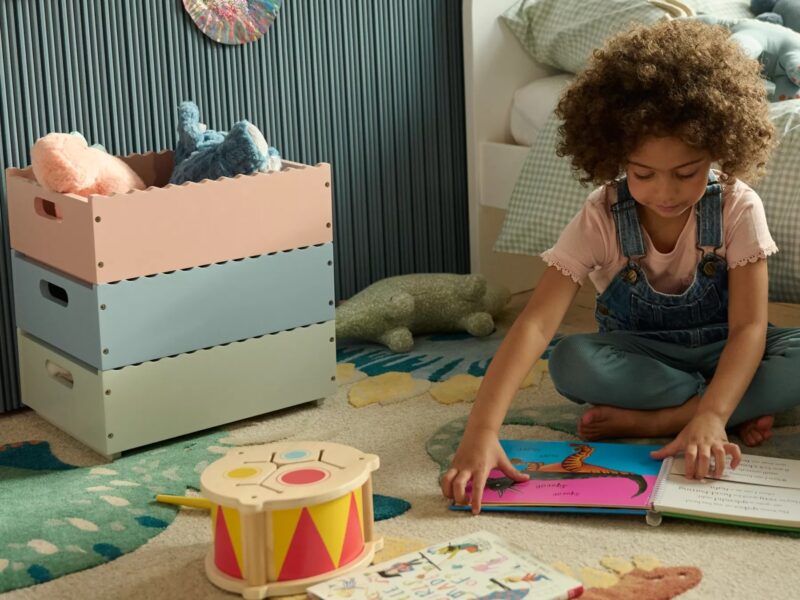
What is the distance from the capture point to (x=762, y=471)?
1.39m

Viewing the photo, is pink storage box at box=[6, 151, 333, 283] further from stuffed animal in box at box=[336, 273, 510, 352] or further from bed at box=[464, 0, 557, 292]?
bed at box=[464, 0, 557, 292]

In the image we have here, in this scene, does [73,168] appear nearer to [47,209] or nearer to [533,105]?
[47,209]

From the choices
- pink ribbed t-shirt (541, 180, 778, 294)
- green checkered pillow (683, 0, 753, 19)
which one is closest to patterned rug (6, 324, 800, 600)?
pink ribbed t-shirt (541, 180, 778, 294)

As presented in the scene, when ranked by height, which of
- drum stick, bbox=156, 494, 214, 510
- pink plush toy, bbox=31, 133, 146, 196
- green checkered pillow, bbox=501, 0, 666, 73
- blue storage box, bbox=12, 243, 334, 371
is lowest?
drum stick, bbox=156, 494, 214, 510

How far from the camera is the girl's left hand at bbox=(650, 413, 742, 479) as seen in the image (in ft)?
4.46

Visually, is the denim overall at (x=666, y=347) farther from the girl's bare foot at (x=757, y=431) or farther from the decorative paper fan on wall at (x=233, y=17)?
the decorative paper fan on wall at (x=233, y=17)

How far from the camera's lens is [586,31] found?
218 cm

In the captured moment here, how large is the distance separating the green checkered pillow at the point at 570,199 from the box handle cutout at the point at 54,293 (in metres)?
0.81

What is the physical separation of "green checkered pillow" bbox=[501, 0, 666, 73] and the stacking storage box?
2.33 ft

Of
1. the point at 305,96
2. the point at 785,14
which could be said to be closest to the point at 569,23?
the point at 785,14

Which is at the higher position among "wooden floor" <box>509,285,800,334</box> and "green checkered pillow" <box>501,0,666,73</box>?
"green checkered pillow" <box>501,0,666,73</box>

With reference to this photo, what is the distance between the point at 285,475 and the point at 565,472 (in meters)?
0.38

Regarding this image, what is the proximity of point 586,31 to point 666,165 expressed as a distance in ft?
2.67

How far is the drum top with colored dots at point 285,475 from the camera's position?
116 centimetres
